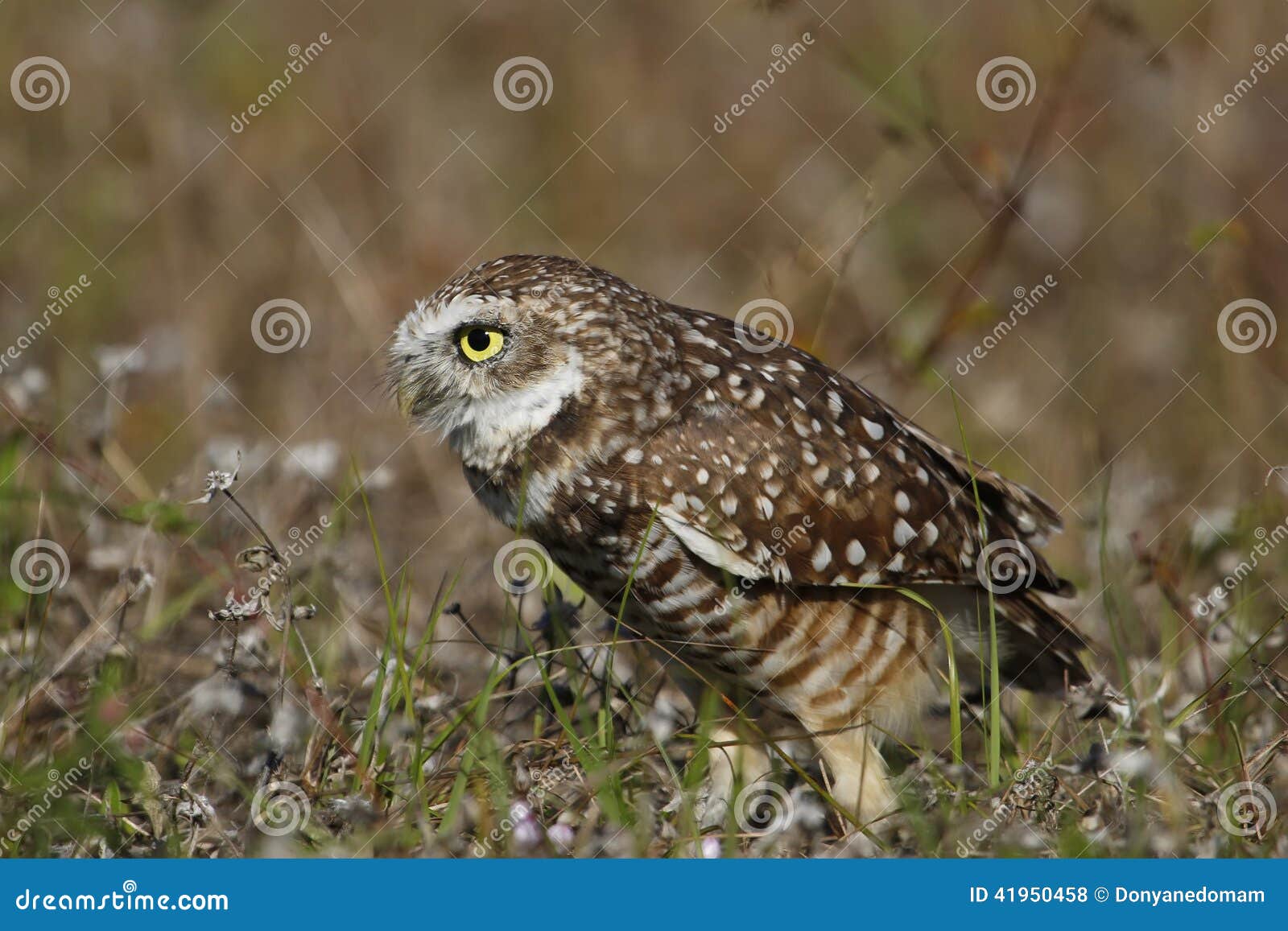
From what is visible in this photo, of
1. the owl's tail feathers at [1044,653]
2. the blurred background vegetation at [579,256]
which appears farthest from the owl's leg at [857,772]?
the blurred background vegetation at [579,256]

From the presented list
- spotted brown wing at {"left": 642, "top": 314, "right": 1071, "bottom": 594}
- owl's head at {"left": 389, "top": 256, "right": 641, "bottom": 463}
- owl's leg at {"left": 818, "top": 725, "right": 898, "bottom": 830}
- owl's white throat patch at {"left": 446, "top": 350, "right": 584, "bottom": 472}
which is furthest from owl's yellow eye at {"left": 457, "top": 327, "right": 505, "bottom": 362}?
owl's leg at {"left": 818, "top": 725, "right": 898, "bottom": 830}

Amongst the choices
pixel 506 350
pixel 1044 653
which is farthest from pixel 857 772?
pixel 506 350

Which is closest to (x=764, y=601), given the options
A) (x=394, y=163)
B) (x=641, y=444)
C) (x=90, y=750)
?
(x=641, y=444)

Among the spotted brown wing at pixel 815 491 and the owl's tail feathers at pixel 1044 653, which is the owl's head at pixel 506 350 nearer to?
the spotted brown wing at pixel 815 491

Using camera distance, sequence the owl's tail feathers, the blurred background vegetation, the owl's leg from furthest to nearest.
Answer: the blurred background vegetation
the owl's tail feathers
the owl's leg

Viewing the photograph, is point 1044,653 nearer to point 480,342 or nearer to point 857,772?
Answer: point 857,772

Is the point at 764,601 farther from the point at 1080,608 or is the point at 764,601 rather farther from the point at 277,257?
the point at 277,257

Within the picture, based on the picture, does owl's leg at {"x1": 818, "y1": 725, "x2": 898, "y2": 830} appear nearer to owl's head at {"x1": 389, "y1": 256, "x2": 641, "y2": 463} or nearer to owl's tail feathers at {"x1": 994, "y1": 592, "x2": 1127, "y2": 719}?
owl's tail feathers at {"x1": 994, "y1": 592, "x2": 1127, "y2": 719}

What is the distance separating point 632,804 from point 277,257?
6240 millimetres

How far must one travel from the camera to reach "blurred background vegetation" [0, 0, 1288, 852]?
530 centimetres

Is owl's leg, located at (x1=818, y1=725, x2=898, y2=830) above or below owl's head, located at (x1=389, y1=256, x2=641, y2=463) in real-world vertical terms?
below

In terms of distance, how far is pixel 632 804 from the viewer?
4.23 meters

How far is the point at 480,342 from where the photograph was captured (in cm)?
429

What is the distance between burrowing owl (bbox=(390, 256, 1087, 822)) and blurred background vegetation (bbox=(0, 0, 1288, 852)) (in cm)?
68
